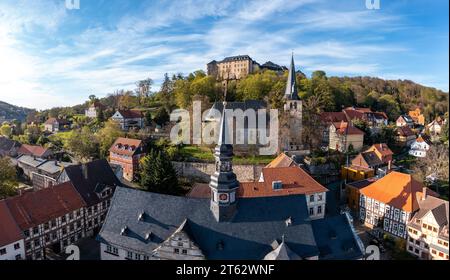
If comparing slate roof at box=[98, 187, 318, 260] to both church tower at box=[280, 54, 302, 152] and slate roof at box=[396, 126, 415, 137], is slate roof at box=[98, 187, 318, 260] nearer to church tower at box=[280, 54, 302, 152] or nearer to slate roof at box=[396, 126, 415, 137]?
church tower at box=[280, 54, 302, 152]

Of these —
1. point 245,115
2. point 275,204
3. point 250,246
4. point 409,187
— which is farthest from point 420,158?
point 250,246

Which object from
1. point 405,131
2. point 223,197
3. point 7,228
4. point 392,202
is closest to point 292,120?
point 392,202

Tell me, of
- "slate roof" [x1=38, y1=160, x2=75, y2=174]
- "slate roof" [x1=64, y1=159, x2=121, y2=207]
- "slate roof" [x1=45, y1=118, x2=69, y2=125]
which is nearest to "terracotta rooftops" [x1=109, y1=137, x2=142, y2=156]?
"slate roof" [x1=38, y1=160, x2=75, y2=174]

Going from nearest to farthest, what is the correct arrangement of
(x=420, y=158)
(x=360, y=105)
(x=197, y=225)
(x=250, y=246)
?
(x=250, y=246), (x=197, y=225), (x=420, y=158), (x=360, y=105)

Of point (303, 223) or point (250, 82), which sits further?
point (250, 82)

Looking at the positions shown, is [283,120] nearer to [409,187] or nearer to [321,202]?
[321,202]

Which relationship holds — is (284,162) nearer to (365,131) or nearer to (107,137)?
(365,131)
